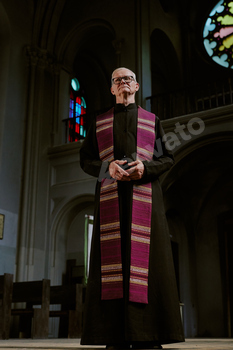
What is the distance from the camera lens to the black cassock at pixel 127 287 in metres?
2.53

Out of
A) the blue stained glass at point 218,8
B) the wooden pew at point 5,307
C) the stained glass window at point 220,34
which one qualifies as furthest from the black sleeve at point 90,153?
the blue stained glass at point 218,8

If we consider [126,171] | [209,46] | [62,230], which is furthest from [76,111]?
[126,171]

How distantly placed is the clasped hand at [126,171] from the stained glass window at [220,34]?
11.1 meters

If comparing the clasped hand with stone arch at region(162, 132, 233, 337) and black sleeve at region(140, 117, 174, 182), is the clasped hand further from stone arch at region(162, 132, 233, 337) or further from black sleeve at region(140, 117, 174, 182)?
stone arch at region(162, 132, 233, 337)

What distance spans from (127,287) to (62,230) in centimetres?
859

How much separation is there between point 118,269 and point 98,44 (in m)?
12.2

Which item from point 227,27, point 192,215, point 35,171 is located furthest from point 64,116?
point 227,27

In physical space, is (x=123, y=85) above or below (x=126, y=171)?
above

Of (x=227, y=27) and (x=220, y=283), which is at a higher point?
(x=227, y=27)

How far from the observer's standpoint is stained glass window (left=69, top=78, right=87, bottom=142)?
12.8m

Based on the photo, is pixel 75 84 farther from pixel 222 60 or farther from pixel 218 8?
pixel 218 8

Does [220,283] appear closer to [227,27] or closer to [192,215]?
[192,215]

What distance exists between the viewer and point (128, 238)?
274cm

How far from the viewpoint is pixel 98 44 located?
14023 millimetres
